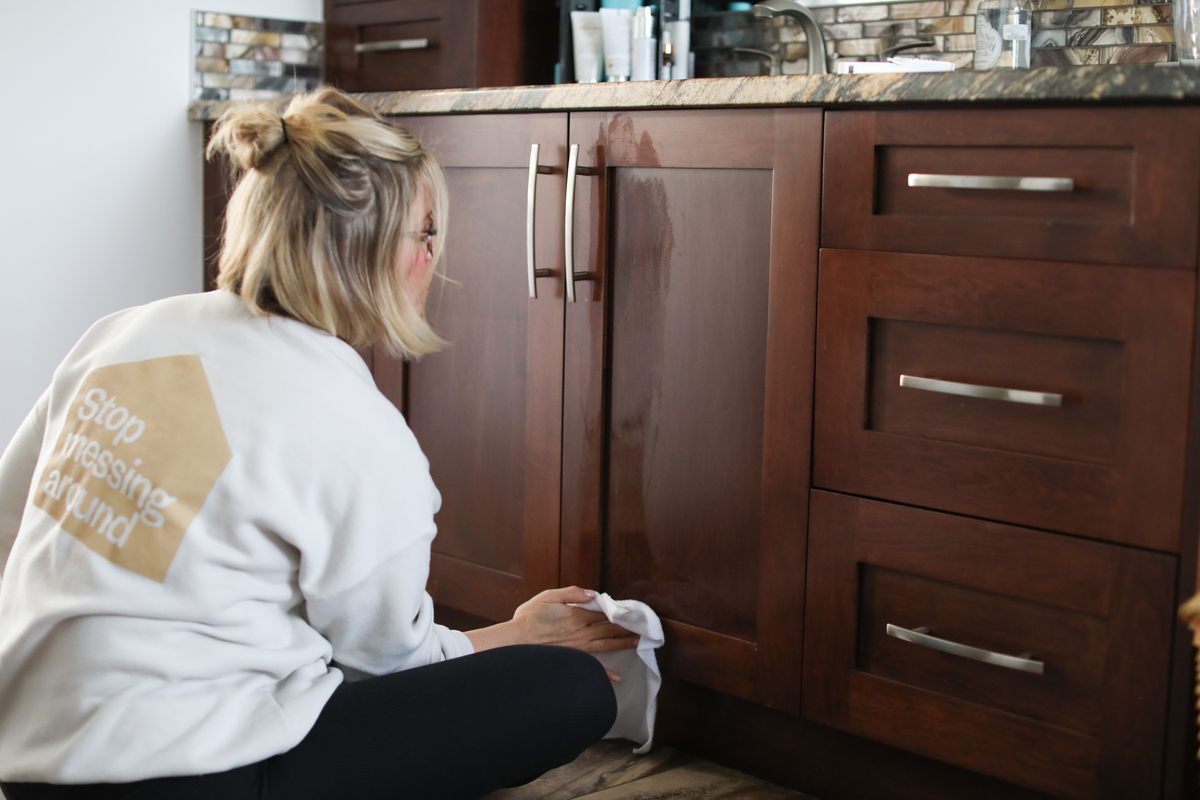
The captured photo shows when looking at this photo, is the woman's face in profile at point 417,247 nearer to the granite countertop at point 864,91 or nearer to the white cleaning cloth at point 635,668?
the granite countertop at point 864,91

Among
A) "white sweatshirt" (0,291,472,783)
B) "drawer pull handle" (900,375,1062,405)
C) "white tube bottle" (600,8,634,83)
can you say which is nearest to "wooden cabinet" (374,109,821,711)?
"drawer pull handle" (900,375,1062,405)

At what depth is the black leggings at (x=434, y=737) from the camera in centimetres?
101

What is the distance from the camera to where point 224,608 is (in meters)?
0.98

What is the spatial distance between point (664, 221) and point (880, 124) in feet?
1.06

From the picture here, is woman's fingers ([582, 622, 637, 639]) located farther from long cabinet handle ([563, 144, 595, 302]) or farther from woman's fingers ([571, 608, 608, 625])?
A: long cabinet handle ([563, 144, 595, 302])

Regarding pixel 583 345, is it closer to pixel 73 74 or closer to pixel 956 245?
pixel 956 245

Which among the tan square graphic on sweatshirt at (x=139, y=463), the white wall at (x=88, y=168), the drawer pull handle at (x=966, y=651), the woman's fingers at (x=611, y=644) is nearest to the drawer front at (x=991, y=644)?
the drawer pull handle at (x=966, y=651)

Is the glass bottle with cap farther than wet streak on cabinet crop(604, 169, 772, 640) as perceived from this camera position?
Yes

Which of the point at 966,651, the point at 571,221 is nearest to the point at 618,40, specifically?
the point at 571,221

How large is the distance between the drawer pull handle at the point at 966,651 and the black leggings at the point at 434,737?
1.15 feet

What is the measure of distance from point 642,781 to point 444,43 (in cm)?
130

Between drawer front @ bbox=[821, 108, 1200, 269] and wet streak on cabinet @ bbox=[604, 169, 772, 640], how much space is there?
0.45 ft

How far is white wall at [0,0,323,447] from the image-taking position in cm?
202

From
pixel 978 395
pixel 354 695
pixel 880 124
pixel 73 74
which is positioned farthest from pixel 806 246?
pixel 73 74
